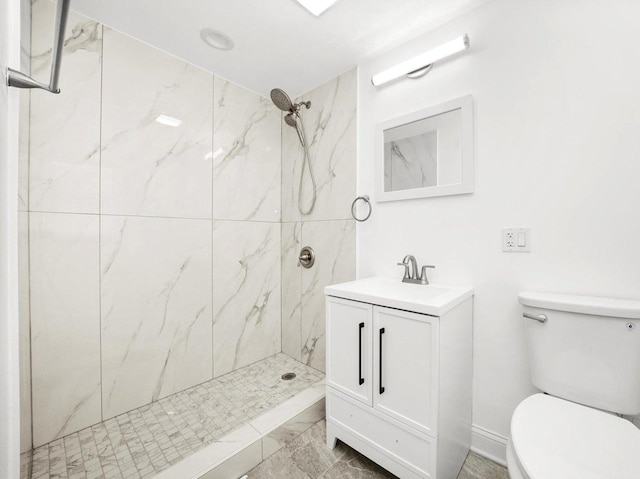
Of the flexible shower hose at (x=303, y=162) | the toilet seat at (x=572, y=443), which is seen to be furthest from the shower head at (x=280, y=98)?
the toilet seat at (x=572, y=443)

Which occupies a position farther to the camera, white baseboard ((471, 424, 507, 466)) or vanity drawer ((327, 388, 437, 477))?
white baseboard ((471, 424, 507, 466))

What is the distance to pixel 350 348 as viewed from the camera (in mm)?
1323

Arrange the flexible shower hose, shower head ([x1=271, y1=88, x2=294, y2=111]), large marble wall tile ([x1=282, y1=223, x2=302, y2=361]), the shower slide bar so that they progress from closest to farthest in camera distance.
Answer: the shower slide bar → shower head ([x1=271, y1=88, x2=294, y2=111]) → the flexible shower hose → large marble wall tile ([x1=282, y1=223, x2=302, y2=361])

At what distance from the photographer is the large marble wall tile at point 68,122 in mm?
1299

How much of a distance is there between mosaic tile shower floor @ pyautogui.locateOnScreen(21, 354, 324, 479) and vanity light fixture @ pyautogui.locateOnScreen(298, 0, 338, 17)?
7.04 ft

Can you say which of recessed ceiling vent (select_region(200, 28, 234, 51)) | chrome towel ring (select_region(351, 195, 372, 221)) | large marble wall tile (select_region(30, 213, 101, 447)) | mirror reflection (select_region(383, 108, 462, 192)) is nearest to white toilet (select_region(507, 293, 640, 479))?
mirror reflection (select_region(383, 108, 462, 192))

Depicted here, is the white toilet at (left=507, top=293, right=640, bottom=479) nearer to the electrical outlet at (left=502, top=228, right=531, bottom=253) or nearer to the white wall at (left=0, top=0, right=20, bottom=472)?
the electrical outlet at (left=502, top=228, right=531, bottom=253)

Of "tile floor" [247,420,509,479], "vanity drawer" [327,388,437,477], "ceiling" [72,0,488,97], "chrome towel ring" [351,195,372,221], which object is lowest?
"tile floor" [247,420,509,479]

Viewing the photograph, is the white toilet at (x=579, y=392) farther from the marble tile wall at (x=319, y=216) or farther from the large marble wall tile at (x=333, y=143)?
the large marble wall tile at (x=333, y=143)

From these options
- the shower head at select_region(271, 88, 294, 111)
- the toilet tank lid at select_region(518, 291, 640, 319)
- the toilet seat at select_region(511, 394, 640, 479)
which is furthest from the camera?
the shower head at select_region(271, 88, 294, 111)

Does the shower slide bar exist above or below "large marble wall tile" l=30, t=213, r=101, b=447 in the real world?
above

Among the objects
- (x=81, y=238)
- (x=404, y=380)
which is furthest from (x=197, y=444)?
(x=81, y=238)

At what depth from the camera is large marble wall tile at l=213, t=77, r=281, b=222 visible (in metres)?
1.97

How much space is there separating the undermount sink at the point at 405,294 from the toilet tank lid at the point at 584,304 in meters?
0.26
